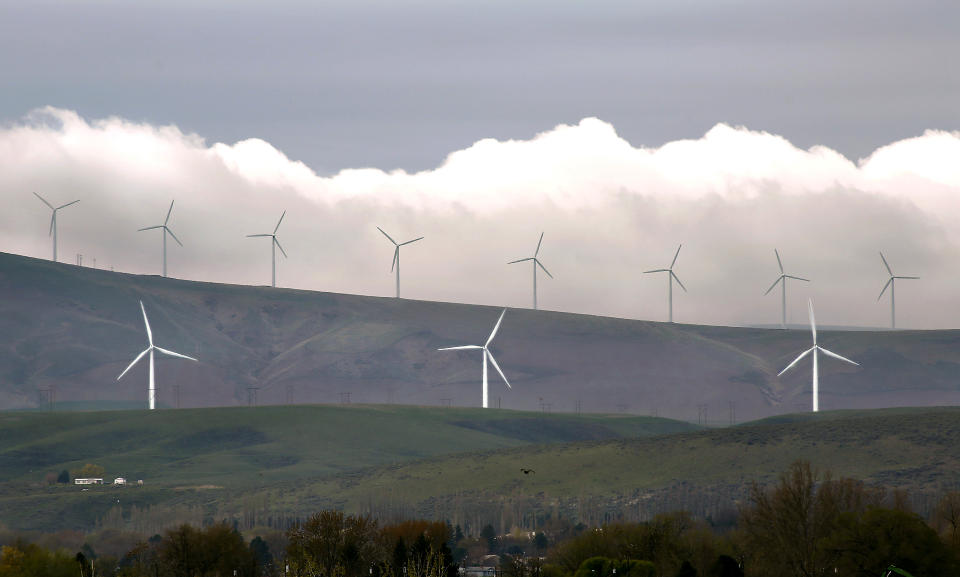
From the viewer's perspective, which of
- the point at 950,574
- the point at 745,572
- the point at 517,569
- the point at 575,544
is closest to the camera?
the point at 950,574

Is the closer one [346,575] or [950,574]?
[950,574]

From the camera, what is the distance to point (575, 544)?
6772 inches

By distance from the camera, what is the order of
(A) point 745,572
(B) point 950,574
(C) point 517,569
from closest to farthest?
(B) point 950,574 → (C) point 517,569 → (A) point 745,572

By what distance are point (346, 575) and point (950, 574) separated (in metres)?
56.0

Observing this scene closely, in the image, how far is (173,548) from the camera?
526ft

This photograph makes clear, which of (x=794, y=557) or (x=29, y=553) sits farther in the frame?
(x=29, y=553)

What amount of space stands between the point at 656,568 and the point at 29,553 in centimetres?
6974

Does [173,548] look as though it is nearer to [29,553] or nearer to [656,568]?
[29,553]

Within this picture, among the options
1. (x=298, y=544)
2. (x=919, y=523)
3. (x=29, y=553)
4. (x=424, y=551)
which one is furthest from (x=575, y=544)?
(x=29, y=553)

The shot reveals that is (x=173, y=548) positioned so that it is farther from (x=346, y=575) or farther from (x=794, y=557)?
(x=794, y=557)

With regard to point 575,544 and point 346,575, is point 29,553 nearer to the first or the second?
point 346,575

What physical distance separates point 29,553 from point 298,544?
31289 mm

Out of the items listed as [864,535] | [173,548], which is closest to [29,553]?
[173,548]

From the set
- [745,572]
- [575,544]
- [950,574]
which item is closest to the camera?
[950,574]
